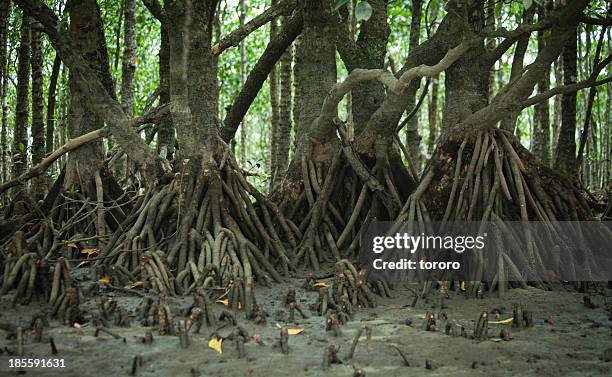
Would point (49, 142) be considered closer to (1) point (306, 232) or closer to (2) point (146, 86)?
(1) point (306, 232)

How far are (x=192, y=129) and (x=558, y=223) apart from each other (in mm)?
3604

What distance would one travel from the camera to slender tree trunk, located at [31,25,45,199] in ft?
27.9

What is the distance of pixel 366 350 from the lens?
4418mm

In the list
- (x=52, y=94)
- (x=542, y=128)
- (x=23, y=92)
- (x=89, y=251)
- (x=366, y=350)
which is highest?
(x=23, y=92)

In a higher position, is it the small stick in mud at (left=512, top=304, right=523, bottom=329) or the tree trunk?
the tree trunk

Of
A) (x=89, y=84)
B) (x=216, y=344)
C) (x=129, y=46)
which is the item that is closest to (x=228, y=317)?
(x=216, y=344)

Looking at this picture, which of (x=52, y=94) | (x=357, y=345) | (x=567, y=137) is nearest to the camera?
(x=357, y=345)

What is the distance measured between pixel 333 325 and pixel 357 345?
30cm

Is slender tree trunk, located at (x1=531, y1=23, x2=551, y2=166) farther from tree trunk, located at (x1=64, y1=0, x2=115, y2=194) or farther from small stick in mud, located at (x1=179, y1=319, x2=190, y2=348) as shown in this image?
small stick in mud, located at (x1=179, y1=319, x2=190, y2=348)

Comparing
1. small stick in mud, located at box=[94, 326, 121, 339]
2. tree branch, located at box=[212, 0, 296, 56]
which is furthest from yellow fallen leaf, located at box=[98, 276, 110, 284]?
tree branch, located at box=[212, 0, 296, 56]

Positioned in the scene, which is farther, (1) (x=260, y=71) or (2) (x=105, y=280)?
(1) (x=260, y=71)

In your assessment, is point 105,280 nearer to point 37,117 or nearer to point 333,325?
point 333,325

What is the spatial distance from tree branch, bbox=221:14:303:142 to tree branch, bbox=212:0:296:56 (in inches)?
8.0

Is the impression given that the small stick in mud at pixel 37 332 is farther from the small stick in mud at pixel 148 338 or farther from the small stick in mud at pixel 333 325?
the small stick in mud at pixel 333 325
